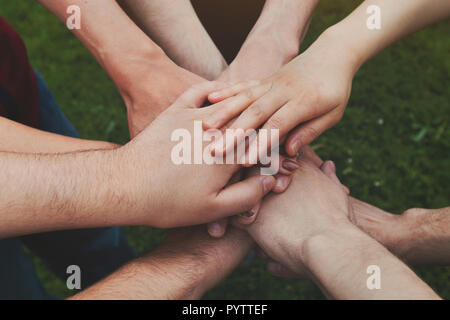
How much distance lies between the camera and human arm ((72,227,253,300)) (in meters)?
1.46

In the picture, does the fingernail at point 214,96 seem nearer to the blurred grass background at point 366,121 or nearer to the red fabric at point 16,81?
the red fabric at point 16,81

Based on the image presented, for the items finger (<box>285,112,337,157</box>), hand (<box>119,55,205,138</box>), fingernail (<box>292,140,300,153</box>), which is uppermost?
hand (<box>119,55,205,138</box>)

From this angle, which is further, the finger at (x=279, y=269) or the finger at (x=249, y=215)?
the finger at (x=279, y=269)

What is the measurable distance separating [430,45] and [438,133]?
94cm

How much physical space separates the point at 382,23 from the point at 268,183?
865 mm

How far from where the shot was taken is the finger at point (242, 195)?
1.55 m

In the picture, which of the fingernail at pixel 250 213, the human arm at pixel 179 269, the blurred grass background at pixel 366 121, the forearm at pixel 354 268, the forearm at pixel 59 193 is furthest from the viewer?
the blurred grass background at pixel 366 121

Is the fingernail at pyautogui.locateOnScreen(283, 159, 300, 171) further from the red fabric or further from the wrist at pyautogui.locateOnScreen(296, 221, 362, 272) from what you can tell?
the red fabric

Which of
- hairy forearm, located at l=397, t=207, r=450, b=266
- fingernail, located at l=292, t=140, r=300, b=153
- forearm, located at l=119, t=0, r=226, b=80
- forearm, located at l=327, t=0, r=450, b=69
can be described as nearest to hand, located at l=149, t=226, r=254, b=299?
fingernail, located at l=292, t=140, r=300, b=153

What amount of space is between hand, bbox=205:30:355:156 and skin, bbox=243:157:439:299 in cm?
19

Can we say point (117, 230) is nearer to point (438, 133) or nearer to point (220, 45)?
point (220, 45)

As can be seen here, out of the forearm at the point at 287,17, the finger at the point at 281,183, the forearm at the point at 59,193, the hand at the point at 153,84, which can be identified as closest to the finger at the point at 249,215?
the finger at the point at 281,183

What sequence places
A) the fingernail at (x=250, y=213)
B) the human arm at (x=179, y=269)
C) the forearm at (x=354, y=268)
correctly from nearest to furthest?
the forearm at (x=354, y=268) → the human arm at (x=179, y=269) → the fingernail at (x=250, y=213)

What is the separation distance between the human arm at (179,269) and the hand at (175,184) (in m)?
0.16
